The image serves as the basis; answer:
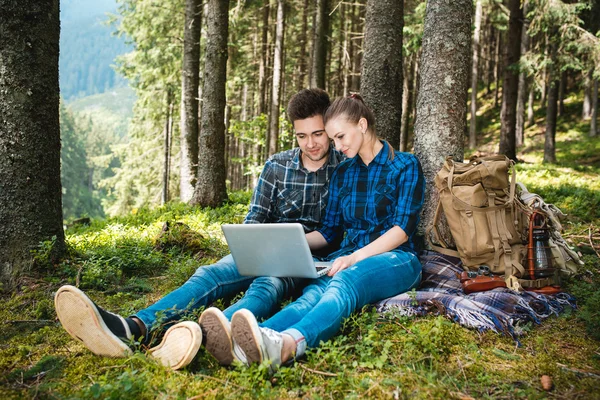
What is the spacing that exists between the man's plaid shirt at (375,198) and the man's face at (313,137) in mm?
231

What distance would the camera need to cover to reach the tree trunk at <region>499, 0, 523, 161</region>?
493 inches

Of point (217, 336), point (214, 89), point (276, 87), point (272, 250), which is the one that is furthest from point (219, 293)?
point (276, 87)

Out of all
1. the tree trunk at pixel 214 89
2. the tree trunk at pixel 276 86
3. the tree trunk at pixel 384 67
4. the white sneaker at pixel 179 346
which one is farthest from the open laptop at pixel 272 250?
the tree trunk at pixel 276 86

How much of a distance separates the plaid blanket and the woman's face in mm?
1230

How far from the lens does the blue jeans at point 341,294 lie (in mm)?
2756

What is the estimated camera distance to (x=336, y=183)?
3943 millimetres

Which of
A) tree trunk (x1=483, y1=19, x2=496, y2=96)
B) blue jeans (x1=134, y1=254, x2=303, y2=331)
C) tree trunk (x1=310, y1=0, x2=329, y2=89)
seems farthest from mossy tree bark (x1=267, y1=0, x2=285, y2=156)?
tree trunk (x1=483, y1=19, x2=496, y2=96)

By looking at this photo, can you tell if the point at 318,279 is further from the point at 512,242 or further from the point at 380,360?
the point at 512,242

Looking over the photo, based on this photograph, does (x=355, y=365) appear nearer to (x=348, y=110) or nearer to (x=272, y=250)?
(x=272, y=250)

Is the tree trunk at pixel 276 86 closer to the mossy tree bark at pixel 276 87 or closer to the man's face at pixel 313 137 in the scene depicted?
the mossy tree bark at pixel 276 87

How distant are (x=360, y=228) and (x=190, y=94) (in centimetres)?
776

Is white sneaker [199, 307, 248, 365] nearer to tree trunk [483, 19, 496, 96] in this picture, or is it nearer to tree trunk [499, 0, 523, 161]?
tree trunk [499, 0, 523, 161]

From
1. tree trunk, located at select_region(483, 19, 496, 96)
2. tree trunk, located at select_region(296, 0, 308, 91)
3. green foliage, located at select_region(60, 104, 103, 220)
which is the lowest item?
green foliage, located at select_region(60, 104, 103, 220)

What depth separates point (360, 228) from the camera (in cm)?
384
